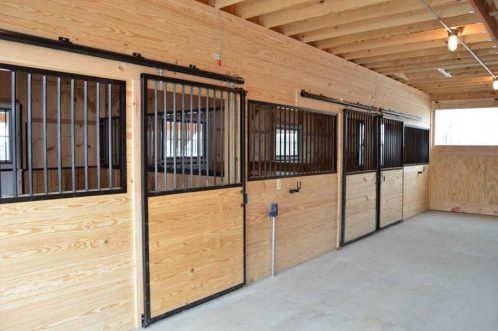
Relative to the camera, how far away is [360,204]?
5145mm

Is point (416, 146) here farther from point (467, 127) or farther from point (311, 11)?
point (311, 11)

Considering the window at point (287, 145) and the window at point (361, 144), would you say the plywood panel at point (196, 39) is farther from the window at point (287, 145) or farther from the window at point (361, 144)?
the window at point (361, 144)

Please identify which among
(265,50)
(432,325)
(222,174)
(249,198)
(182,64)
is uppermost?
(265,50)

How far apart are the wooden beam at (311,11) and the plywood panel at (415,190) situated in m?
4.10

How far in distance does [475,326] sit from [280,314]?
1332 mm

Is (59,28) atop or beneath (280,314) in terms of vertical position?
atop

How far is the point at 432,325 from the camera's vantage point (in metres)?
2.64

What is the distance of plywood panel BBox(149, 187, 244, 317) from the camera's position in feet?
8.68

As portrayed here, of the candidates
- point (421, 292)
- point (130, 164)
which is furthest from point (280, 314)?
point (130, 164)

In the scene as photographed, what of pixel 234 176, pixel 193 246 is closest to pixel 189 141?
pixel 234 176

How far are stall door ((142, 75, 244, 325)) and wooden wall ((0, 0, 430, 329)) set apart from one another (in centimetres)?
12

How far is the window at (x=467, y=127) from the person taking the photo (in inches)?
287

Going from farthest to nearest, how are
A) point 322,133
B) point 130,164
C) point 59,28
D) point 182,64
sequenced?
point 322,133, point 182,64, point 130,164, point 59,28

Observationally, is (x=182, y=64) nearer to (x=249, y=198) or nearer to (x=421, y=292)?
(x=249, y=198)
